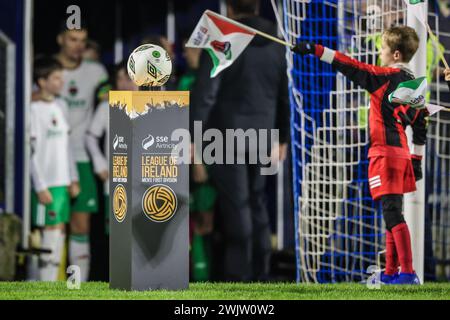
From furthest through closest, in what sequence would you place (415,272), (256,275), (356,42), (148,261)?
(256,275) < (356,42) < (415,272) < (148,261)

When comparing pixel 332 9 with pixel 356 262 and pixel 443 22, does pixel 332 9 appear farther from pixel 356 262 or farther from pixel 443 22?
pixel 356 262

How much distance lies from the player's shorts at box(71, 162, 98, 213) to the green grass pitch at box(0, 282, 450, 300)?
2430 mm

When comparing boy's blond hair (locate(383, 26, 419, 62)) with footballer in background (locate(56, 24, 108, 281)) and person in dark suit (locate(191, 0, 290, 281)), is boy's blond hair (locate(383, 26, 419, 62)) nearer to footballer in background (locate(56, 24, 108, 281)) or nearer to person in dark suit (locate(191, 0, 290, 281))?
person in dark suit (locate(191, 0, 290, 281))

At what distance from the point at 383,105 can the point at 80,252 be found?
3.58 meters

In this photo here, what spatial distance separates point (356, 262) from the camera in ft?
33.3

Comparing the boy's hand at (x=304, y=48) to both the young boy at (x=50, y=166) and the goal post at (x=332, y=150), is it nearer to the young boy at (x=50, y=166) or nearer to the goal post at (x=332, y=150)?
the goal post at (x=332, y=150)

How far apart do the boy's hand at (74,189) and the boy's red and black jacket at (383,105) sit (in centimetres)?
335

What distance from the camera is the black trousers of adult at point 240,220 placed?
10.4 meters

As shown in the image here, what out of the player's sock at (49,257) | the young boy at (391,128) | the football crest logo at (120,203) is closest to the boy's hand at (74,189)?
the player's sock at (49,257)

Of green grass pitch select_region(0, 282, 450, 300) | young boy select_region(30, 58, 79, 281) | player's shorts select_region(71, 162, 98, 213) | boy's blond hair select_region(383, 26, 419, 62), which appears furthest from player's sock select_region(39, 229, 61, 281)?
boy's blond hair select_region(383, 26, 419, 62)

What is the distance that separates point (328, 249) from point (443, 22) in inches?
80.3

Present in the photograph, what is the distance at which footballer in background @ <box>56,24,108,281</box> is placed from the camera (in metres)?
10.5

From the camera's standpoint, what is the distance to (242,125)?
411 inches

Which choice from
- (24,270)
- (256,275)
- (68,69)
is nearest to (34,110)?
(68,69)
